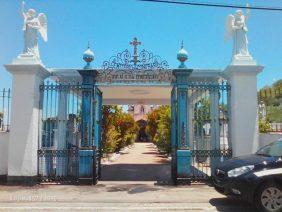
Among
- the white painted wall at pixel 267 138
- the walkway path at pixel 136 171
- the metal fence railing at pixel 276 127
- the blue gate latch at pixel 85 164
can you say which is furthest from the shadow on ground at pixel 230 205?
the metal fence railing at pixel 276 127

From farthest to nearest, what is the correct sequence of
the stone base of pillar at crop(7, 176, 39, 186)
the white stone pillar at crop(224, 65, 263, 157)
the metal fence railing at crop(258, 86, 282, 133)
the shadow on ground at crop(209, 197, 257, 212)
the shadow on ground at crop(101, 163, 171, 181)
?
the shadow on ground at crop(101, 163, 171, 181)
the metal fence railing at crop(258, 86, 282, 133)
the white stone pillar at crop(224, 65, 263, 157)
the stone base of pillar at crop(7, 176, 39, 186)
the shadow on ground at crop(209, 197, 257, 212)

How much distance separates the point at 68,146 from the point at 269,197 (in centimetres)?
763

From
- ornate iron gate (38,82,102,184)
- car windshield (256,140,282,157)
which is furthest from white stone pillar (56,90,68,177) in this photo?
car windshield (256,140,282,157)

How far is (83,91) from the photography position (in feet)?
40.6

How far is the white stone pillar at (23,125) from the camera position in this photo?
1194 centimetres

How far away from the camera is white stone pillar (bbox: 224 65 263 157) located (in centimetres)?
1215

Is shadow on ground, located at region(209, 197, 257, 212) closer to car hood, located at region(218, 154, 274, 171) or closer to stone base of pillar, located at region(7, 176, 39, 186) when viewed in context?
car hood, located at region(218, 154, 274, 171)

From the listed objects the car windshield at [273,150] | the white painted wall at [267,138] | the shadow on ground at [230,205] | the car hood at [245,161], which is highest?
the white painted wall at [267,138]

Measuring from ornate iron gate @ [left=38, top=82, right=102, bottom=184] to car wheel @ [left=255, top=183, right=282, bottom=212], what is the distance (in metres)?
5.76

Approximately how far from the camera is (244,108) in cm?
1225

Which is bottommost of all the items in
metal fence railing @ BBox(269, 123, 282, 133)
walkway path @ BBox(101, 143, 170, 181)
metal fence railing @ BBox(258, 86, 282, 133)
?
walkway path @ BBox(101, 143, 170, 181)

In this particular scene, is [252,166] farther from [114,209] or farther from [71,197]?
[71,197]

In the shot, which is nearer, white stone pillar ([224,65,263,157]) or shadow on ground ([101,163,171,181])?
white stone pillar ([224,65,263,157])

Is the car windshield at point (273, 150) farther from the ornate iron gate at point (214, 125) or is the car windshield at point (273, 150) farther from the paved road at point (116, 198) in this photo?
the ornate iron gate at point (214, 125)
